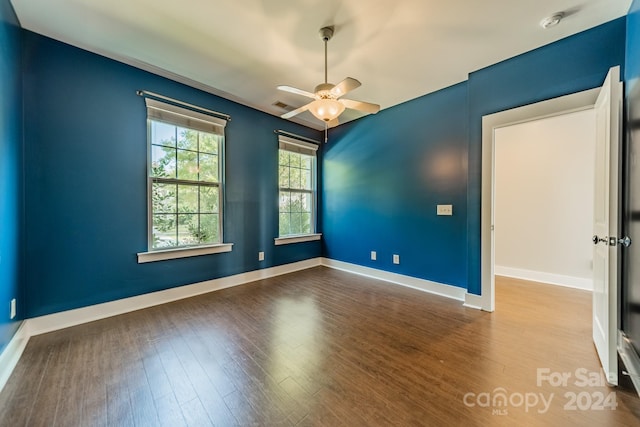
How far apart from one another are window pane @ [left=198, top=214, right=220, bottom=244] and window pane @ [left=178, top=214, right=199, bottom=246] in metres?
0.08

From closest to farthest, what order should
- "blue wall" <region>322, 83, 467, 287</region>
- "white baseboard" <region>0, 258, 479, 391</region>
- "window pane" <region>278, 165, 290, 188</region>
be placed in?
"white baseboard" <region>0, 258, 479, 391</region> < "blue wall" <region>322, 83, 467, 287</region> < "window pane" <region>278, 165, 290, 188</region>

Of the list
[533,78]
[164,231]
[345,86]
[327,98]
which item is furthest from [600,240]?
[164,231]

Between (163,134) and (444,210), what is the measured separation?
12.2ft

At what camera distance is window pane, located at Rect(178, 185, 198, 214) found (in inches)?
121

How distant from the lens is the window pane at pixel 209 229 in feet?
10.8

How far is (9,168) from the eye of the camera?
183 centimetres

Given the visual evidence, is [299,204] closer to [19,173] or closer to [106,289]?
[106,289]

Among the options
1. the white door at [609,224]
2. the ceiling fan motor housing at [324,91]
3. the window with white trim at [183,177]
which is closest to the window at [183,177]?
the window with white trim at [183,177]

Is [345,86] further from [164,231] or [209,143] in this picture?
[164,231]

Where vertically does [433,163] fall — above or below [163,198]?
above

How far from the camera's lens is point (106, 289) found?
2533mm

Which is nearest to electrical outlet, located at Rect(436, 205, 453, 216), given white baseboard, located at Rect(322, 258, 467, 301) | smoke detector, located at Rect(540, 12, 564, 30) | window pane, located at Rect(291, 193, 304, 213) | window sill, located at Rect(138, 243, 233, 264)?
white baseboard, located at Rect(322, 258, 467, 301)

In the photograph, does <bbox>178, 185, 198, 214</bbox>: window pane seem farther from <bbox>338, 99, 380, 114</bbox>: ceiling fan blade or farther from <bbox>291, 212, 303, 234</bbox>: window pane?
<bbox>338, 99, 380, 114</bbox>: ceiling fan blade

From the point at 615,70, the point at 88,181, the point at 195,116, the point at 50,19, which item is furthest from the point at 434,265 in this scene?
the point at 50,19
